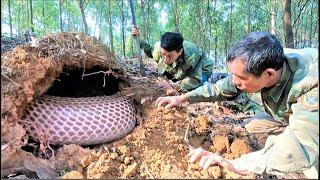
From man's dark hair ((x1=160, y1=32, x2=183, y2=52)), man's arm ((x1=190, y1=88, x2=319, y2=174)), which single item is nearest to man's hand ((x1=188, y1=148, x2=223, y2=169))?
man's arm ((x1=190, y1=88, x2=319, y2=174))

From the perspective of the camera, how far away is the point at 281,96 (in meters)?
2.92

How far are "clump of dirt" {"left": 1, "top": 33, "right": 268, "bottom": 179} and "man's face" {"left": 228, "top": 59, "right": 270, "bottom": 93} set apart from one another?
2.08 feet

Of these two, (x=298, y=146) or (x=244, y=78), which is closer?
(x=298, y=146)

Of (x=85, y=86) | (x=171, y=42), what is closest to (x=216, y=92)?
(x=85, y=86)

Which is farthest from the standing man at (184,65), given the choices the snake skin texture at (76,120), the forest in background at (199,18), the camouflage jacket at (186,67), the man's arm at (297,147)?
the forest in background at (199,18)

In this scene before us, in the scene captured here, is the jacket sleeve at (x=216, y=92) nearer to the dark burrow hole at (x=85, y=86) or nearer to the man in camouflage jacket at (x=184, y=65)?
the dark burrow hole at (x=85, y=86)

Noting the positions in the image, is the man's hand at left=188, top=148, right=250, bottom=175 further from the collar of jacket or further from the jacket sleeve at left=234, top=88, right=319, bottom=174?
the collar of jacket

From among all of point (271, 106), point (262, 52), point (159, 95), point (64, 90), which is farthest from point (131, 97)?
point (262, 52)

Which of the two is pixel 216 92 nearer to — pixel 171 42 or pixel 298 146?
pixel 298 146

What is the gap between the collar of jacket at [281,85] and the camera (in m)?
2.76

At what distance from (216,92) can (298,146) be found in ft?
3.87

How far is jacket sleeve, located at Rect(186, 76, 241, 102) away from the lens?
10.9ft

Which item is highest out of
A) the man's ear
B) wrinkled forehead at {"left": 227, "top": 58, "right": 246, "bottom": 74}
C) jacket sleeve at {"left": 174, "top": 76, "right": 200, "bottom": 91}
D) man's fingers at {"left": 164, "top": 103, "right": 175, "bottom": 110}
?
wrinkled forehead at {"left": 227, "top": 58, "right": 246, "bottom": 74}

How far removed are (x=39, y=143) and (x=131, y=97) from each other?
109 cm
